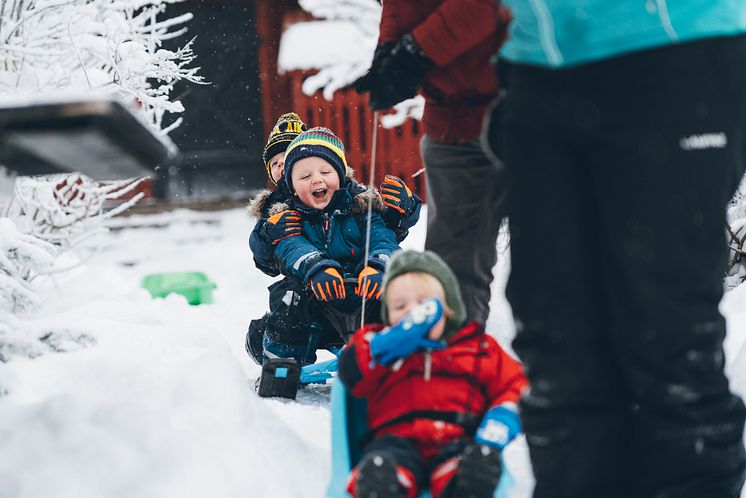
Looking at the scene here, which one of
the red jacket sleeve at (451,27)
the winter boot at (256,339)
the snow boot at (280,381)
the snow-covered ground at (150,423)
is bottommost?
the winter boot at (256,339)

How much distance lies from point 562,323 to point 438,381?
1.77 feet

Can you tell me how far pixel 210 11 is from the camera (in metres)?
10.8

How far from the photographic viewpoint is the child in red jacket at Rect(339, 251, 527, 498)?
2.02m

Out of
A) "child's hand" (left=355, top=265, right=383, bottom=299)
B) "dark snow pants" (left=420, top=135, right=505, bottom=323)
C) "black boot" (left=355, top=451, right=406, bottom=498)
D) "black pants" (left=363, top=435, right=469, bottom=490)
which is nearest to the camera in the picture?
"black boot" (left=355, top=451, right=406, bottom=498)

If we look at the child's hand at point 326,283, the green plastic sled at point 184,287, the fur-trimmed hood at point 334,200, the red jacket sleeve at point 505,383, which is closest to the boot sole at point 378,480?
the red jacket sleeve at point 505,383

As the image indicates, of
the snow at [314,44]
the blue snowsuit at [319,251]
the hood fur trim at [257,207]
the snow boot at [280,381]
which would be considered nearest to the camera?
the snow boot at [280,381]

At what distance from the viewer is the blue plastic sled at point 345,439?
6.65 ft

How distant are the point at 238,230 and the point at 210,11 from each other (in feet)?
10.3

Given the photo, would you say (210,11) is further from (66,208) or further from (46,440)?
(46,440)

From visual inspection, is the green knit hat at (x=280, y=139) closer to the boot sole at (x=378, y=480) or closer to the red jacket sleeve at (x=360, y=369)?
the red jacket sleeve at (x=360, y=369)

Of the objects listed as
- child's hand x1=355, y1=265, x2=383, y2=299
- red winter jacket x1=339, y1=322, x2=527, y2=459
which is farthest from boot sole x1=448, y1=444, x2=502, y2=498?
child's hand x1=355, y1=265, x2=383, y2=299

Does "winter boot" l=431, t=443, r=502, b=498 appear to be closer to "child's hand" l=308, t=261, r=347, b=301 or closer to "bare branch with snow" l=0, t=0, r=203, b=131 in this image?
"child's hand" l=308, t=261, r=347, b=301

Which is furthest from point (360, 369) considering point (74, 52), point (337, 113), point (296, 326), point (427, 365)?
point (337, 113)

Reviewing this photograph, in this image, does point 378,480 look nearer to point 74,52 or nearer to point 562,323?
point 562,323
